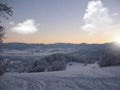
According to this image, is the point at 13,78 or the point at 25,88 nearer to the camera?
the point at 25,88

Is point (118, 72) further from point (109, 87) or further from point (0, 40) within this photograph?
point (0, 40)

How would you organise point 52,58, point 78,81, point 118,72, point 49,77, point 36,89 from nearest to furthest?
point 36,89 < point 78,81 < point 49,77 < point 118,72 < point 52,58

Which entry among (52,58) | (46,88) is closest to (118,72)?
(46,88)

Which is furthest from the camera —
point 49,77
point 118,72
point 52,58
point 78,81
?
point 52,58

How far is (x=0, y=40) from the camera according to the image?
1358 centimetres

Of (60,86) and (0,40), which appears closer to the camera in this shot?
(60,86)

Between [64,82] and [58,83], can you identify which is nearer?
[58,83]

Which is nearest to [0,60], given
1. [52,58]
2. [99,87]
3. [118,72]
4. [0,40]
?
[0,40]

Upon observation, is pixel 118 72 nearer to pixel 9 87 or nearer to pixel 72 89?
pixel 72 89

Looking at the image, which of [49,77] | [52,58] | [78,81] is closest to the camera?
[78,81]

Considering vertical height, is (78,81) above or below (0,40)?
below

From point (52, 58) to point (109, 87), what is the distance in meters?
31.4

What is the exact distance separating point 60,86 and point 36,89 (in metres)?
1.32

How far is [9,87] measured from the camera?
471 inches
